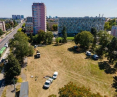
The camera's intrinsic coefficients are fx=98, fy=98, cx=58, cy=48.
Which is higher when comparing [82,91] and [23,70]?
[82,91]

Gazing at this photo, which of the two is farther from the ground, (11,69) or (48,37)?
(48,37)

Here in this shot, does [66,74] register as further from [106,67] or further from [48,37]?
[48,37]

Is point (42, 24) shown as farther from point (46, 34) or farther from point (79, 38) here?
point (79, 38)

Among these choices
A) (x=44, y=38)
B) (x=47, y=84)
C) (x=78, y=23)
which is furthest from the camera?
(x=78, y=23)

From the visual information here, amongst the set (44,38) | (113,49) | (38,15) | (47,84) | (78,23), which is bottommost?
(47,84)

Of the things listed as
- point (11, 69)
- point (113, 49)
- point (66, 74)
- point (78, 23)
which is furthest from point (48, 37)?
point (11, 69)

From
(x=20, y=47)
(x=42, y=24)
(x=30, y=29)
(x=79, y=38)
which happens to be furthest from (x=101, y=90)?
(x=30, y=29)
